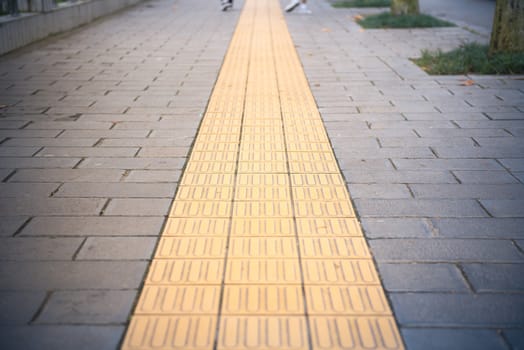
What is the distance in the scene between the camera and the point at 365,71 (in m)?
7.86

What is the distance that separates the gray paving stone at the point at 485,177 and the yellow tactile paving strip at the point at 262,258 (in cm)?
98

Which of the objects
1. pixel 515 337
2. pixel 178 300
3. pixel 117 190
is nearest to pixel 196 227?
pixel 178 300

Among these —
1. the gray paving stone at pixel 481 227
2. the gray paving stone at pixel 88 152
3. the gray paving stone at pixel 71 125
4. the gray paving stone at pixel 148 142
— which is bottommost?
the gray paving stone at pixel 481 227

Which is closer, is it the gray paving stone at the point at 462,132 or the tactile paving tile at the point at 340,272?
the tactile paving tile at the point at 340,272

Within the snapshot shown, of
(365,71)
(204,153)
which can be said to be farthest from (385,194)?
(365,71)

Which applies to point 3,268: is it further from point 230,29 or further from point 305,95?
point 230,29

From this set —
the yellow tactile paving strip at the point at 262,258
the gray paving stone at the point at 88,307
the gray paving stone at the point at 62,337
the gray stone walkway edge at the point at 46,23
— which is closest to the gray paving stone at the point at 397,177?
the yellow tactile paving strip at the point at 262,258

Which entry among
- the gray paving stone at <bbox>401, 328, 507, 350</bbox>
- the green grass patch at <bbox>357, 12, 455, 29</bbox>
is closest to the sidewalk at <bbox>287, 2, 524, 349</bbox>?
the gray paving stone at <bbox>401, 328, 507, 350</bbox>

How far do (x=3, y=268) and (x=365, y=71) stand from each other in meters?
6.10

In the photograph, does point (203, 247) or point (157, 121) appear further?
point (157, 121)

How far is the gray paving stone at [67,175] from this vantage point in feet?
13.7

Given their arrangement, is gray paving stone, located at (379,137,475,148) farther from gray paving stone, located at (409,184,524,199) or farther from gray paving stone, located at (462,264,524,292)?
gray paving stone, located at (462,264,524,292)

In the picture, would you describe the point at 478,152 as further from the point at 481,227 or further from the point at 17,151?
the point at 17,151

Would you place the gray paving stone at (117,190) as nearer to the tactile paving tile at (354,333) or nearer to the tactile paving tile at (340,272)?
the tactile paving tile at (340,272)
